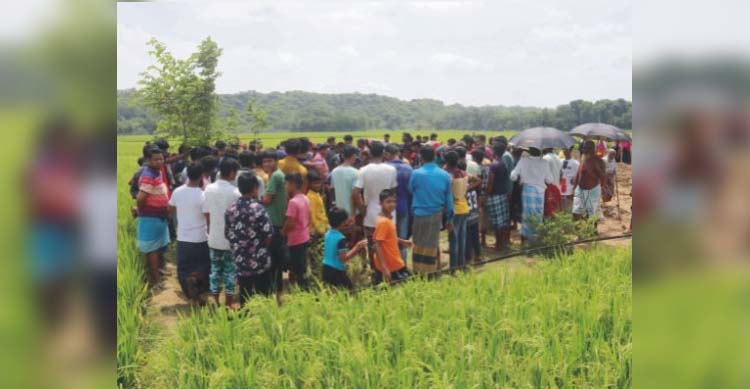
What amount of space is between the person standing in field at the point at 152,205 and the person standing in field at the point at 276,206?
123 cm

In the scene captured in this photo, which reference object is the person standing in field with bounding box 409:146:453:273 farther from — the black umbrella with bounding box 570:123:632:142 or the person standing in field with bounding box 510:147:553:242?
the black umbrella with bounding box 570:123:632:142

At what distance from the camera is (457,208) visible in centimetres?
675

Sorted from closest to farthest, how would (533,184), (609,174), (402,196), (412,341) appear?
(412,341) < (402,196) < (533,184) < (609,174)

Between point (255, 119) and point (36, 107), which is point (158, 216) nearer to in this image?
point (36, 107)

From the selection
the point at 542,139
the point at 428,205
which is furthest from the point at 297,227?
the point at 542,139

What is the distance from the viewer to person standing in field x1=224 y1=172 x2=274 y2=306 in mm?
5002

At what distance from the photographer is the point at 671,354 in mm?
1044

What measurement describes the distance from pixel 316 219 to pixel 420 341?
3.06 m

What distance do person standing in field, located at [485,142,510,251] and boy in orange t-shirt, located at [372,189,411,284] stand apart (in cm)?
304

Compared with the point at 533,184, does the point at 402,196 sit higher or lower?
lower

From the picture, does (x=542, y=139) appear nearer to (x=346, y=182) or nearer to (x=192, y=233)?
(x=346, y=182)

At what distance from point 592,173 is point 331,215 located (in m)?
5.12

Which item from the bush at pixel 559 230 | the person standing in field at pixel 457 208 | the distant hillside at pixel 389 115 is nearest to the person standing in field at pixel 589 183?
the bush at pixel 559 230

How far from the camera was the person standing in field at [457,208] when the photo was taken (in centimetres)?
662
